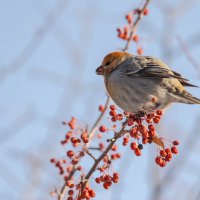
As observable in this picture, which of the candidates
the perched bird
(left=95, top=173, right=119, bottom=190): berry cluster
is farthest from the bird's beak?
(left=95, top=173, right=119, bottom=190): berry cluster

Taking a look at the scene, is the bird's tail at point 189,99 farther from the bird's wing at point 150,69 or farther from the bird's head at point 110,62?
the bird's head at point 110,62

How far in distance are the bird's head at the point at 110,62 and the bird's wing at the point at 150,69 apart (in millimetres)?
213

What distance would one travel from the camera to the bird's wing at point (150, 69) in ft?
14.1

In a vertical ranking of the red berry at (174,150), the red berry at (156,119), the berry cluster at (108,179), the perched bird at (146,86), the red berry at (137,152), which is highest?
the perched bird at (146,86)

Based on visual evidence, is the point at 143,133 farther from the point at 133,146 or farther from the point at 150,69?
the point at 150,69

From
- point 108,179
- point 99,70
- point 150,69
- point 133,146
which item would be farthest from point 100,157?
point 99,70

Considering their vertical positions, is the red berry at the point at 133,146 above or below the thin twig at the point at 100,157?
above

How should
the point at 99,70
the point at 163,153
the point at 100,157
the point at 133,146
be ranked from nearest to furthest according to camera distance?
the point at 100,157 → the point at 163,153 → the point at 133,146 → the point at 99,70

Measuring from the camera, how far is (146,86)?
14.4 feet

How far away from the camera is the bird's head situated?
485 cm

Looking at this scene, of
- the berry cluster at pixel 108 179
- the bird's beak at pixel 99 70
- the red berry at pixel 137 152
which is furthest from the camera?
the bird's beak at pixel 99 70

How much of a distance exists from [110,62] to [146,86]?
76 cm

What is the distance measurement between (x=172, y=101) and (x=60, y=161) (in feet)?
5.24

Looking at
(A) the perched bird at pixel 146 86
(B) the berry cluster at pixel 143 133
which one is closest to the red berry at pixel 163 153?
(B) the berry cluster at pixel 143 133
